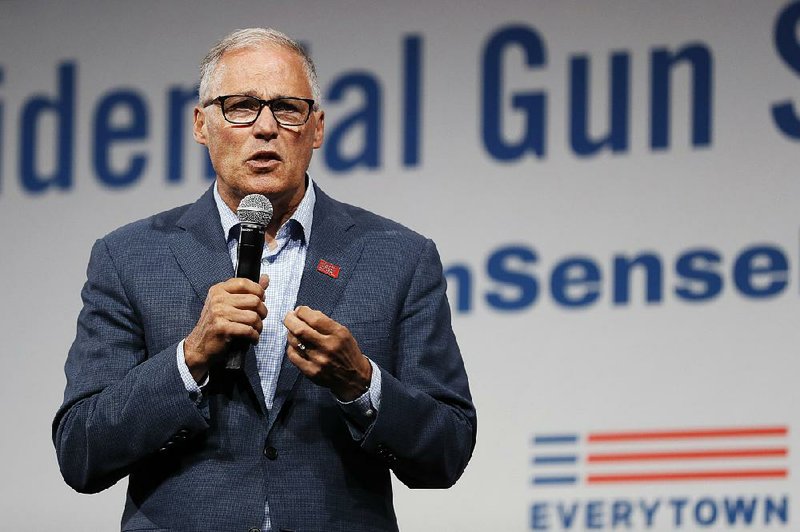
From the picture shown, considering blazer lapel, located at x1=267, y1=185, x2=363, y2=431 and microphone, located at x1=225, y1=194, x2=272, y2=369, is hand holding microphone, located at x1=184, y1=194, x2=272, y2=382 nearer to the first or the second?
microphone, located at x1=225, y1=194, x2=272, y2=369

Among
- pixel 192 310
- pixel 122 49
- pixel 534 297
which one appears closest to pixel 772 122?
pixel 534 297

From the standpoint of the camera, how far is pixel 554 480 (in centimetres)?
432

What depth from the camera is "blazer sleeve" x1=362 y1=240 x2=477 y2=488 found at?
7.82 feet

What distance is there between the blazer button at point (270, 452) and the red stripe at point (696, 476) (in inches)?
81.5

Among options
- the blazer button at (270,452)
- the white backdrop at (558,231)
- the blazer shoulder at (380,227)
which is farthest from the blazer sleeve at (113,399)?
the white backdrop at (558,231)

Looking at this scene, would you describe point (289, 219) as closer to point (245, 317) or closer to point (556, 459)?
point (245, 317)

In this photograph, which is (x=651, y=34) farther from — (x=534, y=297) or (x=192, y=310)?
(x=192, y=310)

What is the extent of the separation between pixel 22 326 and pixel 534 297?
169 cm

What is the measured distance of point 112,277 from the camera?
2559 mm

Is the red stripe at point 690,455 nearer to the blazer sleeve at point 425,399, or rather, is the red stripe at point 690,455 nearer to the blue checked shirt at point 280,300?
the blazer sleeve at point 425,399

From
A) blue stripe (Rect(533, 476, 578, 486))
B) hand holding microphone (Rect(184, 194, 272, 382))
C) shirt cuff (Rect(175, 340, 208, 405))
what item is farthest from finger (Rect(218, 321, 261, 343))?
blue stripe (Rect(533, 476, 578, 486))

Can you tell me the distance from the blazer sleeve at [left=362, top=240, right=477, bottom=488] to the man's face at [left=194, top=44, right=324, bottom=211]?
0.94 ft

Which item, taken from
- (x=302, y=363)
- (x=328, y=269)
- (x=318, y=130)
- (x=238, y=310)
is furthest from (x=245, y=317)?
(x=318, y=130)

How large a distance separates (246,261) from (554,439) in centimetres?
223
